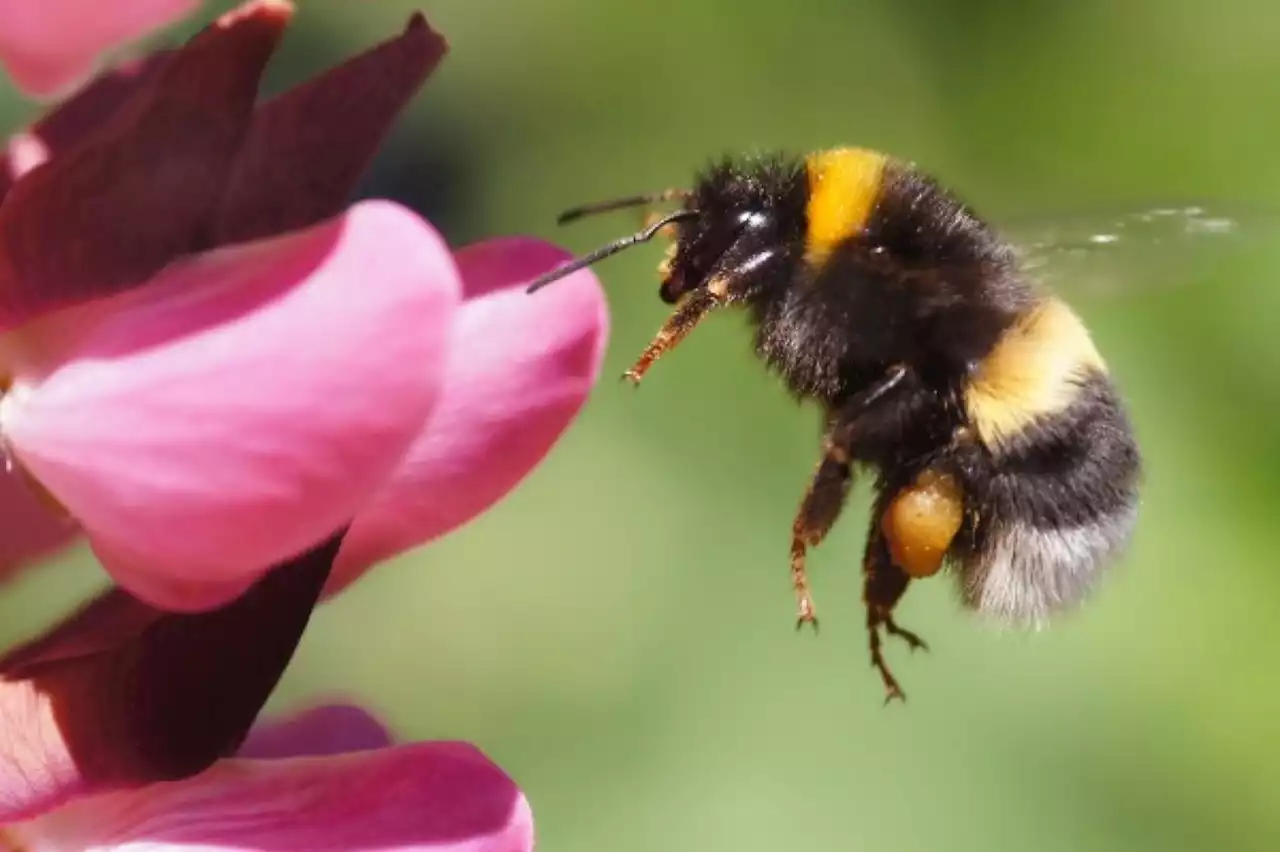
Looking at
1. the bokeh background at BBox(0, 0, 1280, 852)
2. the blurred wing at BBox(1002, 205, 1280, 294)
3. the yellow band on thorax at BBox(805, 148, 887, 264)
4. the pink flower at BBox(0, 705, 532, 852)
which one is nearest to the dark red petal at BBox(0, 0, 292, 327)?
the pink flower at BBox(0, 705, 532, 852)

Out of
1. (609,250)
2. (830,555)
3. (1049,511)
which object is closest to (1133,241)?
(1049,511)

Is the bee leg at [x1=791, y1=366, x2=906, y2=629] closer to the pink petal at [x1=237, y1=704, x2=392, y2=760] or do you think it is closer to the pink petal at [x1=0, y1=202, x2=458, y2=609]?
the pink petal at [x1=237, y1=704, x2=392, y2=760]

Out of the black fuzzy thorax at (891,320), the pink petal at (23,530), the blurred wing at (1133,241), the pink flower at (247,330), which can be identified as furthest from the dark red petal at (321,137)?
the blurred wing at (1133,241)

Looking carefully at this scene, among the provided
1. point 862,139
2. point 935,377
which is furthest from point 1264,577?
point 935,377

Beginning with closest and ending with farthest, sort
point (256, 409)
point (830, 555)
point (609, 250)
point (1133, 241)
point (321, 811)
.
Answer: point (256, 409) → point (321, 811) → point (609, 250) → point (1133, 241) → point (830, 555)

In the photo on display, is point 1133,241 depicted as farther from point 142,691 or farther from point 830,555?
point 830,555

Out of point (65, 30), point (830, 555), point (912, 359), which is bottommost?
point (830, 555)

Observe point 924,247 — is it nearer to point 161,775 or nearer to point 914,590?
point 161,775

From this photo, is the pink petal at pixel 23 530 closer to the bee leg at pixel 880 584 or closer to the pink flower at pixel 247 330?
the pink flower at pixel 247 330
